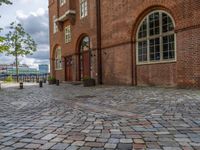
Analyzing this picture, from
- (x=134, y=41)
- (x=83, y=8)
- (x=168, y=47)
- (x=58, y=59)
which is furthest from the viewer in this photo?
(x=58, y=59)

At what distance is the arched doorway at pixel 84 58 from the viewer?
18984 mm

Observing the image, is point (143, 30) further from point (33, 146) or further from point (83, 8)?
point (33, 146)

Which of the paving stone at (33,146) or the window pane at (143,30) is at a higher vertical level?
the window pane at (143,30)

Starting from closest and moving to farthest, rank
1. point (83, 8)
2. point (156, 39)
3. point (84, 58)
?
point (156, 39) → point (83, 8) → point (84, 58)

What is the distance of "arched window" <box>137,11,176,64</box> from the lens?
457 inches

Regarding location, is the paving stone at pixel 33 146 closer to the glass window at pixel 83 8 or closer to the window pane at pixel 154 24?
the window pane at pixel 154 24

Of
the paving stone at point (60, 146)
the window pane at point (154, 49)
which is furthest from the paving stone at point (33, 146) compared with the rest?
the window pane at point (154, 49)

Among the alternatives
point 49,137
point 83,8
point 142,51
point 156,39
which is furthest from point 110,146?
point 83,8

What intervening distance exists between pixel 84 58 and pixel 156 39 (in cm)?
835

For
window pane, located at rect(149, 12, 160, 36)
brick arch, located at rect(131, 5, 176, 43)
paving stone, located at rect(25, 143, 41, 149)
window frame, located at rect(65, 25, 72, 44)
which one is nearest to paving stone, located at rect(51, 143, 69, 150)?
paving stone, located at rect(25, 143, 41, 149)

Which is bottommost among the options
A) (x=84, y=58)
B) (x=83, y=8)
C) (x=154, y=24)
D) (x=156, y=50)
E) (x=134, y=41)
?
(x=156, y=50)

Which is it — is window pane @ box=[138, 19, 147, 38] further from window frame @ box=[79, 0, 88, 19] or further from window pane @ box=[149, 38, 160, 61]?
window frame @ box=[79, 0, 88, 19]

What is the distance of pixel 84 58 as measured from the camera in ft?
64.4

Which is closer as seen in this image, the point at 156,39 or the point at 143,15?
the point at 156,39
